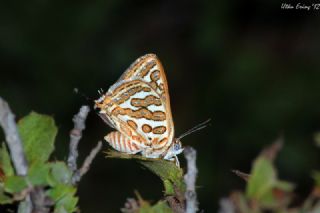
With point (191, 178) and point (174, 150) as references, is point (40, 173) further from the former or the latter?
point (174, 150)

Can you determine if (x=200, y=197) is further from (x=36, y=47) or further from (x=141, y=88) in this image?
(x=141, y=88)

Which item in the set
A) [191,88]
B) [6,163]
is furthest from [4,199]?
[191,88]

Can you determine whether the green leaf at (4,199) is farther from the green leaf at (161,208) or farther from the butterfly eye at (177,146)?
the butterfly eye at (177,146)

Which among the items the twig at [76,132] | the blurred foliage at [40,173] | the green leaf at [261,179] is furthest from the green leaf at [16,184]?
the green leaf at [261,179]

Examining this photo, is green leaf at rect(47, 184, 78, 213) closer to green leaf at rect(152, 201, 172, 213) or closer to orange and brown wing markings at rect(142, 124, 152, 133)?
green leaf at rect(152, 201, 172, 213)

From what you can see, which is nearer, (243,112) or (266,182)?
(266,182)

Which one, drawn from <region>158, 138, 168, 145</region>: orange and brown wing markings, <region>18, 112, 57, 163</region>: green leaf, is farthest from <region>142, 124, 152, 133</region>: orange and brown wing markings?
<region>18, 112, 57, 163</region>: green leaf

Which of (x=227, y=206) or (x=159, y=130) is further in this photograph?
(x=159, y=130)

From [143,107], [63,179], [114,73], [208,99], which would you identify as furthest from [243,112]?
[63,179]
